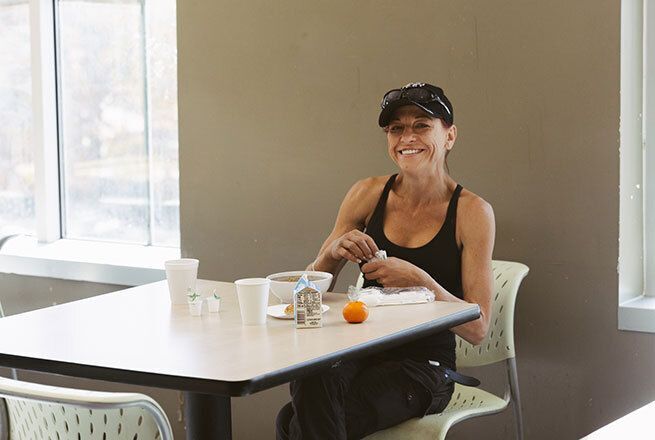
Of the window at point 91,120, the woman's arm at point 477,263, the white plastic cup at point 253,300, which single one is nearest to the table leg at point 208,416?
the white plastic cup at point 253,300

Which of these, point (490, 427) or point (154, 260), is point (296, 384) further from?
point (154, 260)

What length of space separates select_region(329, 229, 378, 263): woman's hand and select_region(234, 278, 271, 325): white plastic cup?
0.37 metres

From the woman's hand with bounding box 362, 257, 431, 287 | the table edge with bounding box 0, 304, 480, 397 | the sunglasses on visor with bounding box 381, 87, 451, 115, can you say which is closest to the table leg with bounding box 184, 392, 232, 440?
the table edge with bounding box 0, 304, 480, 397

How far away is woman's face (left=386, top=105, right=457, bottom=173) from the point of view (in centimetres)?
287

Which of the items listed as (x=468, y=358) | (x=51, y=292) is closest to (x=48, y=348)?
(x=468, y=358)

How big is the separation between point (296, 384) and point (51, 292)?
6.98 ft

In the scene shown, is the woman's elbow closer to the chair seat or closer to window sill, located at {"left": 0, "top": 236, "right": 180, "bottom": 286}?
the chair seat

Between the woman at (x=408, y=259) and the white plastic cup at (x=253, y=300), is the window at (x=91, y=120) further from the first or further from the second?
the white plastic cup at (x=253, y=300)

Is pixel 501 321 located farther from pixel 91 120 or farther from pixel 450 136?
pixel 91 120

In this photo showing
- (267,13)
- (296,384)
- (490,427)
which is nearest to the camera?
(296,384)

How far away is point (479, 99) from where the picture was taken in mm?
3195

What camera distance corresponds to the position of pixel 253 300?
Result: 2.36 meters

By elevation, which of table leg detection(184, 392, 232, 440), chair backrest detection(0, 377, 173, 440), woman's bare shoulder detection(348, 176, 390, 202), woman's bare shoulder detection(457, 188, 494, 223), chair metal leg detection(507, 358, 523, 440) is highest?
woman's bare shoulder detection(348, 176, 390, 202)

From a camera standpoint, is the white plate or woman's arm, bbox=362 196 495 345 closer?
the white plate
